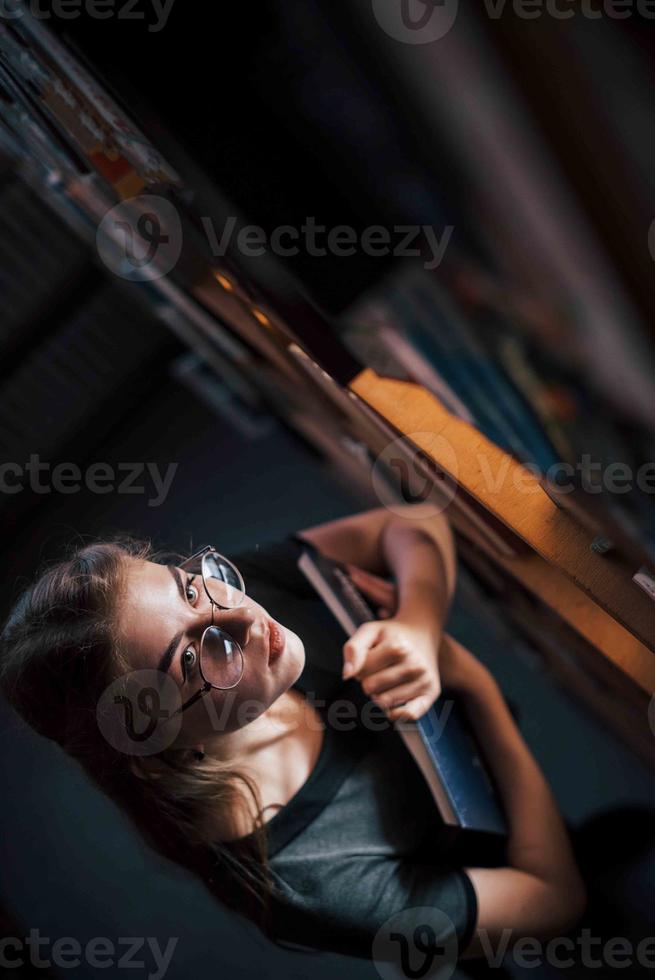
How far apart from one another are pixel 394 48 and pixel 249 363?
123cm

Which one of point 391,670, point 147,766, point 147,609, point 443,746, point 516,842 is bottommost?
point 516,842

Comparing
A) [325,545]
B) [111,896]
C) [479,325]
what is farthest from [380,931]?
[479,325]

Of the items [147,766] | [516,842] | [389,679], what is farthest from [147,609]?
[516,842]

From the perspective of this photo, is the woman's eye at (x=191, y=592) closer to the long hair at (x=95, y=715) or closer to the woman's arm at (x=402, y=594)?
the long hair at (x=95, y=715)

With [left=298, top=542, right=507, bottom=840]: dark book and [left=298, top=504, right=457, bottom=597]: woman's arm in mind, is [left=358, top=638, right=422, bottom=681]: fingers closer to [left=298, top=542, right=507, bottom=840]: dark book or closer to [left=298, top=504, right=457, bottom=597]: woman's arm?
[left=298, top=542, right=507, bottom=840]: dark book

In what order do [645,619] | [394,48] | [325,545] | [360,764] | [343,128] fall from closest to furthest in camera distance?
[394,48]
[343,128]
[645,619]
[360,764]
[325,545]

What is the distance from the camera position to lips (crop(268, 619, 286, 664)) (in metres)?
0.86

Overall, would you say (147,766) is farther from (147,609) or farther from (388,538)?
(388,538)

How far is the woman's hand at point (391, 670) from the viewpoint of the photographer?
94cm

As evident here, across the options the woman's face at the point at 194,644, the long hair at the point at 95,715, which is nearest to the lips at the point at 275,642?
the woman's face at the point at 194,644

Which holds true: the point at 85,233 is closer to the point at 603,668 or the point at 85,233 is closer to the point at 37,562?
the point at 37,562

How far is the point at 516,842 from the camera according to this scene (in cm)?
99

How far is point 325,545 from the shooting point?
3.65 feet

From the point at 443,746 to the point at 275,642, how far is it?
239 millimetres
